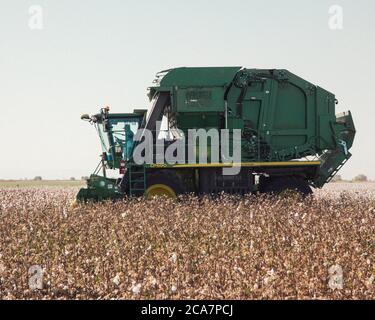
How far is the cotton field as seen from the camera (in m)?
8.53

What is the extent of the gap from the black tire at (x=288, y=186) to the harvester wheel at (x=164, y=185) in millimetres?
2308

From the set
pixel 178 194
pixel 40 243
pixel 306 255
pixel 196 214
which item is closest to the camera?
pixel 306 255

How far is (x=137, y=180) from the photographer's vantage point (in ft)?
62.9

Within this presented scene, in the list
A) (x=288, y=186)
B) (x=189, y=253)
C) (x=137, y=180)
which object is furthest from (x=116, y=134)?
(x=189, y=253)

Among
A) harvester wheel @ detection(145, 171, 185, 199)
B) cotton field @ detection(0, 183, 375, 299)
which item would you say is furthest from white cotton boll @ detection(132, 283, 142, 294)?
harvester wheel @ detection(145, 171, 185, 199)

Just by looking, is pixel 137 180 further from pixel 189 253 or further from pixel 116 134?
pixel 189 253

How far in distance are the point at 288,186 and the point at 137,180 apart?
386 centimetres

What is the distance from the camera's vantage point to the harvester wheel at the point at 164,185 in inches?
752

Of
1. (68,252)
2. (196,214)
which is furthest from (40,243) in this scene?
(196,214)

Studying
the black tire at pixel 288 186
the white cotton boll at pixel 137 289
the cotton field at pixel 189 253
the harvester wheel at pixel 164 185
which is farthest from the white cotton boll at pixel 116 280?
the black tire at pixel 288 186

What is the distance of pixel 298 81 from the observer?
2016 centimetres

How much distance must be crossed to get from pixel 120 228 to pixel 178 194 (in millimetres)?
5587
